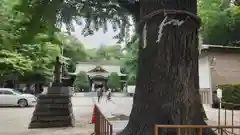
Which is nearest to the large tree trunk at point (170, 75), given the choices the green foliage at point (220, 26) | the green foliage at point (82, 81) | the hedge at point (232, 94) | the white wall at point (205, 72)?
the hedge at point (232, 94)

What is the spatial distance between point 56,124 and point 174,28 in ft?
24.2

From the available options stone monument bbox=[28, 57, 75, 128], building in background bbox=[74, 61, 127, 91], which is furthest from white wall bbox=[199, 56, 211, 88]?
building in background bbox=[74, 61, 127, 91]

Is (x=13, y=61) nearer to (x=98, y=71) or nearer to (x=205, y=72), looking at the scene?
(x=205, y=72)

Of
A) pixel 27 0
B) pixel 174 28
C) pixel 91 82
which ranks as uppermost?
pixel 27 0

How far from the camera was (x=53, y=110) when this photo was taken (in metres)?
9.88

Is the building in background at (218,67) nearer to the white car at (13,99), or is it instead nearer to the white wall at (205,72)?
the white wall at (205,72)

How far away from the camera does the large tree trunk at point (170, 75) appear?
338 centimetres

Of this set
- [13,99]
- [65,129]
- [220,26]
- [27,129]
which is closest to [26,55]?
[13,99]

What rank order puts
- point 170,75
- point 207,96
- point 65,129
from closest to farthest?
point 170,75 → point 65,129 → point 207,96

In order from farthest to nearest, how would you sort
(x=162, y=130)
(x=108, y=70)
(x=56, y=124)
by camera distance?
(x=108, y=70) < (x=56, y=124) < (x=162, y=130)

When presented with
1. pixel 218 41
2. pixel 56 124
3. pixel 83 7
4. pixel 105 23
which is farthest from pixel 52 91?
pixel 218 41

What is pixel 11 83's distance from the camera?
113ft

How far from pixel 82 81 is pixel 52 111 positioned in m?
34.2

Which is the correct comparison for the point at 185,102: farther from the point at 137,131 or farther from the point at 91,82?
the point at 91,82
